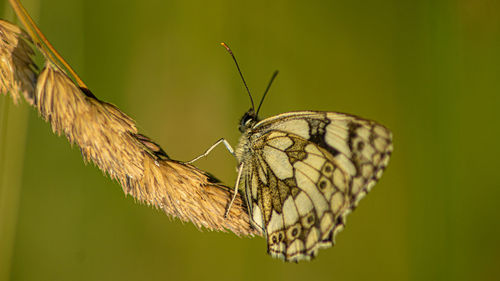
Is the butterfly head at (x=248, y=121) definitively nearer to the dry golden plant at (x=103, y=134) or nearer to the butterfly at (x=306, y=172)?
the butterfly at (x=306, y=172)

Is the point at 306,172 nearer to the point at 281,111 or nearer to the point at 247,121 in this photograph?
the point at 247,121

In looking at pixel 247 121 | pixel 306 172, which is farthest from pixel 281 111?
pixel 306 172

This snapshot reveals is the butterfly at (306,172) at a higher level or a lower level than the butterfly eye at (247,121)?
lower

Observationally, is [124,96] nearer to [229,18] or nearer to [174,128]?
[174,128]

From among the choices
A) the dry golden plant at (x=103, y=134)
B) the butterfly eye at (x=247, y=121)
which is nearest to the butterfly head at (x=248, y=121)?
the butterfly eye at (x=247, y=121)

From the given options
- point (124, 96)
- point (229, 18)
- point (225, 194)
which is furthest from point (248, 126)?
point (229, 18)

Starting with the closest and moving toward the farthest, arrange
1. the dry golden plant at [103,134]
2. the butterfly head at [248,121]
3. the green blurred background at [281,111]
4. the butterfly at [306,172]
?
the dry golden plant at [103,134], the butterfly at [306,172], the butterfly head at [248,121], the green blurred background at [281,111]
